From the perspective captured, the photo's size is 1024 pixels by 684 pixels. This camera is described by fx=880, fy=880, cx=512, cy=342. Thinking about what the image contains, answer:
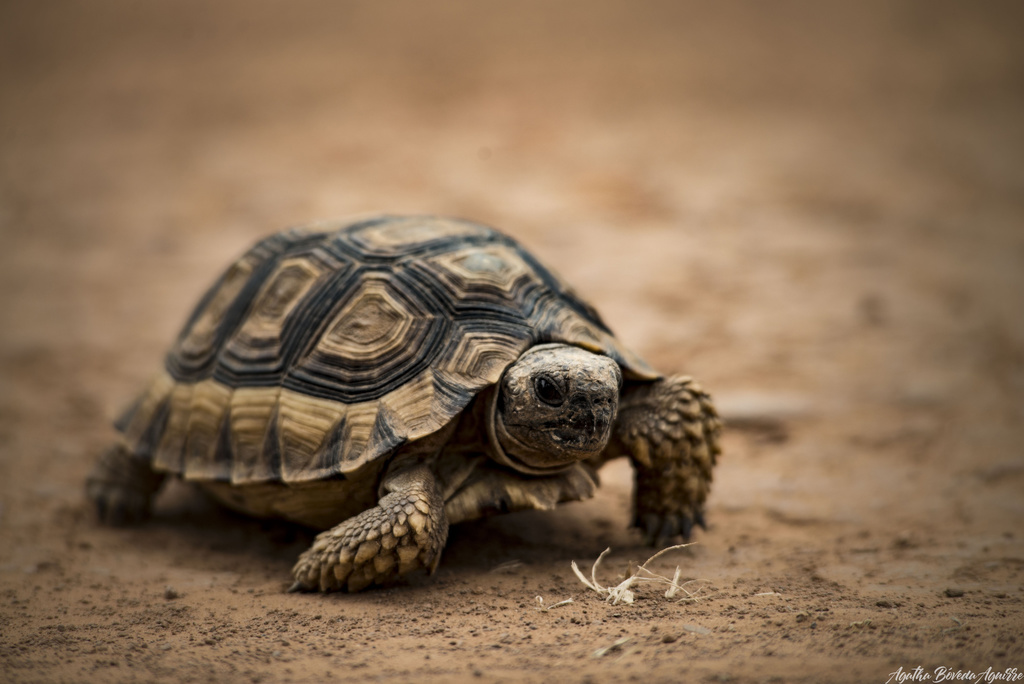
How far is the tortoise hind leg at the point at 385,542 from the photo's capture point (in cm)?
296

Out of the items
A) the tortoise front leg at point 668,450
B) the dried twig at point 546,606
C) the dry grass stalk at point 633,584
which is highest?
the tortoise front leg at point 668,450

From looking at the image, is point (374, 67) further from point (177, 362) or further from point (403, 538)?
point (403, 538)

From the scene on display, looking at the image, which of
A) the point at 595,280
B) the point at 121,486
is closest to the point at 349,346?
the point at 121,486

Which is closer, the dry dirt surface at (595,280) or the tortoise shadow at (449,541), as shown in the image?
the dry dirt surface at (595,280)

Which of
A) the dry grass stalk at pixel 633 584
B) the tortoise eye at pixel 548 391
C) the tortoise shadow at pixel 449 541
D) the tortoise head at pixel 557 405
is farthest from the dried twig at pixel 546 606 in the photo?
the tortoise eye at pixel 548 391

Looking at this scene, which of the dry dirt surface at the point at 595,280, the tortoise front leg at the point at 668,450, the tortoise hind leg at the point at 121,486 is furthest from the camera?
the tortoise hind leg at the point at 121,486

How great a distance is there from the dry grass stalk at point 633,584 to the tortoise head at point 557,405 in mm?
412

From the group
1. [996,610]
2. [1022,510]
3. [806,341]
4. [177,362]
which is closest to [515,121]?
[806,341]

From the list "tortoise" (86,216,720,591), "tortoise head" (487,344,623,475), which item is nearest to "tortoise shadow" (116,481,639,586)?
"tortoise" (86,216,720,591)

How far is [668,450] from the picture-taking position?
11.2 ft

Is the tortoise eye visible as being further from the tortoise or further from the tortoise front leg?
the tortoise front leg

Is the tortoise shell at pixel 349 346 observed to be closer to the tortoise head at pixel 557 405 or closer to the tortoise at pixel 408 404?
the tortoise at pixel 408 404

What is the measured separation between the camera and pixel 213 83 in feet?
34.0

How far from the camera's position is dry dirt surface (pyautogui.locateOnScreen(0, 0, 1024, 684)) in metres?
2.72
